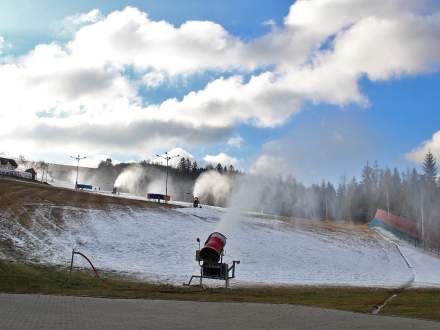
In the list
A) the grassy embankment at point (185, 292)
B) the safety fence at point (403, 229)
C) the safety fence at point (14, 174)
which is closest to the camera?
the grassy embankment at point (185, 292)

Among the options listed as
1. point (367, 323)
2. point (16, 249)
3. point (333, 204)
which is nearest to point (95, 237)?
point (16, 249)

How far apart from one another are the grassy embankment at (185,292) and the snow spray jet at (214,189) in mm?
101275

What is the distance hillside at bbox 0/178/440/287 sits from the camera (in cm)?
3450

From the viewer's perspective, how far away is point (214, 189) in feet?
493

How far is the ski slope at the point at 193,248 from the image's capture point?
34.5 metres

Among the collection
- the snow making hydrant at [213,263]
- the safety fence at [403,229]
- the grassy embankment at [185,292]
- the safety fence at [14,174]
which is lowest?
the grassy embankment at [185,292]

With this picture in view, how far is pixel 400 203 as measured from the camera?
11181cm

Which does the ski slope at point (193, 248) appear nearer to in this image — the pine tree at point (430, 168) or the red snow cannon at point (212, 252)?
the red snow cannon at point (212, 252)

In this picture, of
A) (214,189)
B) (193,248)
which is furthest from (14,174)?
(193,248)

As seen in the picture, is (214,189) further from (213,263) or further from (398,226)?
(213,263)

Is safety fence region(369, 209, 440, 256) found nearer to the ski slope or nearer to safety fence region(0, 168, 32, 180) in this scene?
the ski slope

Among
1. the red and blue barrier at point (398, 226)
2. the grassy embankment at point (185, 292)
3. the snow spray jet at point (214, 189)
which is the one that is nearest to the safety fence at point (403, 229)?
the red and blue barrier at point (398, 226)

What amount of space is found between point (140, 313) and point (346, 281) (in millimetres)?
24169

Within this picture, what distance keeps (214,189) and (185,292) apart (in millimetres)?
125912
